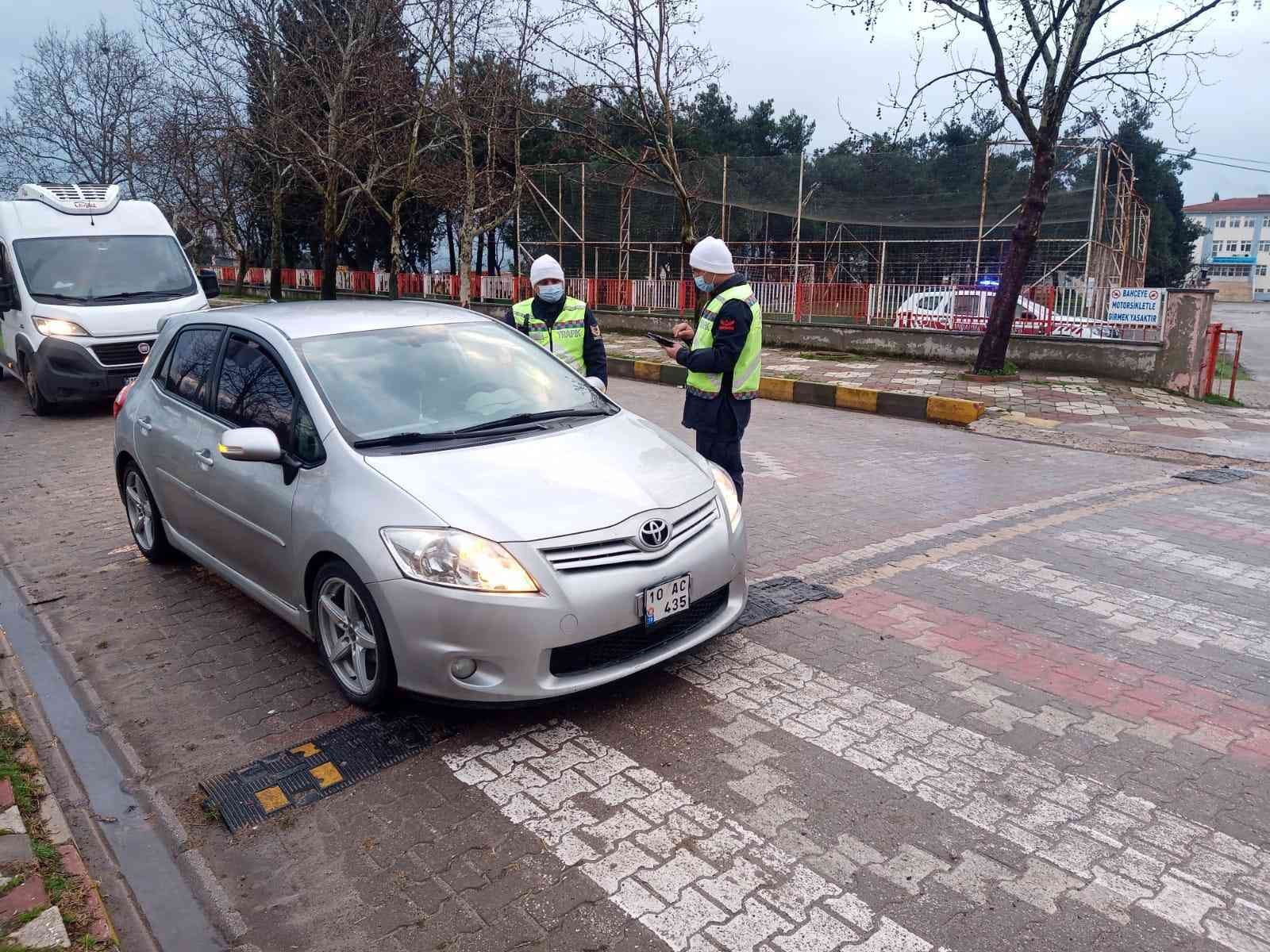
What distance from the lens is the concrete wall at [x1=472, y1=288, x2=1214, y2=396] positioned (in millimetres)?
13188

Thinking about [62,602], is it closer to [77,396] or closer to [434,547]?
[434,547]

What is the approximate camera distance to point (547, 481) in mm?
3785

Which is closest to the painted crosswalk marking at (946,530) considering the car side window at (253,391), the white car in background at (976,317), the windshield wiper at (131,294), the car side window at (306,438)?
the car side window at (306,438)

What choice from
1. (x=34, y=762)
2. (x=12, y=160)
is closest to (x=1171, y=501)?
(x=34, y=762)

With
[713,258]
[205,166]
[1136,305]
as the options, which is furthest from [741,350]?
[205,166]

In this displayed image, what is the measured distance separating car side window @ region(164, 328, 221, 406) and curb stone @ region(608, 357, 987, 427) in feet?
20.9

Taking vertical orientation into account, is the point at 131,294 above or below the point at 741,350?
above

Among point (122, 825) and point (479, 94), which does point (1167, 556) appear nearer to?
point (122, 825)

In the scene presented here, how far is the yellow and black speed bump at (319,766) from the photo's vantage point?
326 cm

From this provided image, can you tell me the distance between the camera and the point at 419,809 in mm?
3168

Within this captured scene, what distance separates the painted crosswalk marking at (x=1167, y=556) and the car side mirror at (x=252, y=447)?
4.91m

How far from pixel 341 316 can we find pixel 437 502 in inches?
67.8

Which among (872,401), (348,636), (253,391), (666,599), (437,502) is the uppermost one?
(253,391)

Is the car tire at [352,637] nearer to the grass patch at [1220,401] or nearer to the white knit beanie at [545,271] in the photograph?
the white knit beanie at [545,271]
